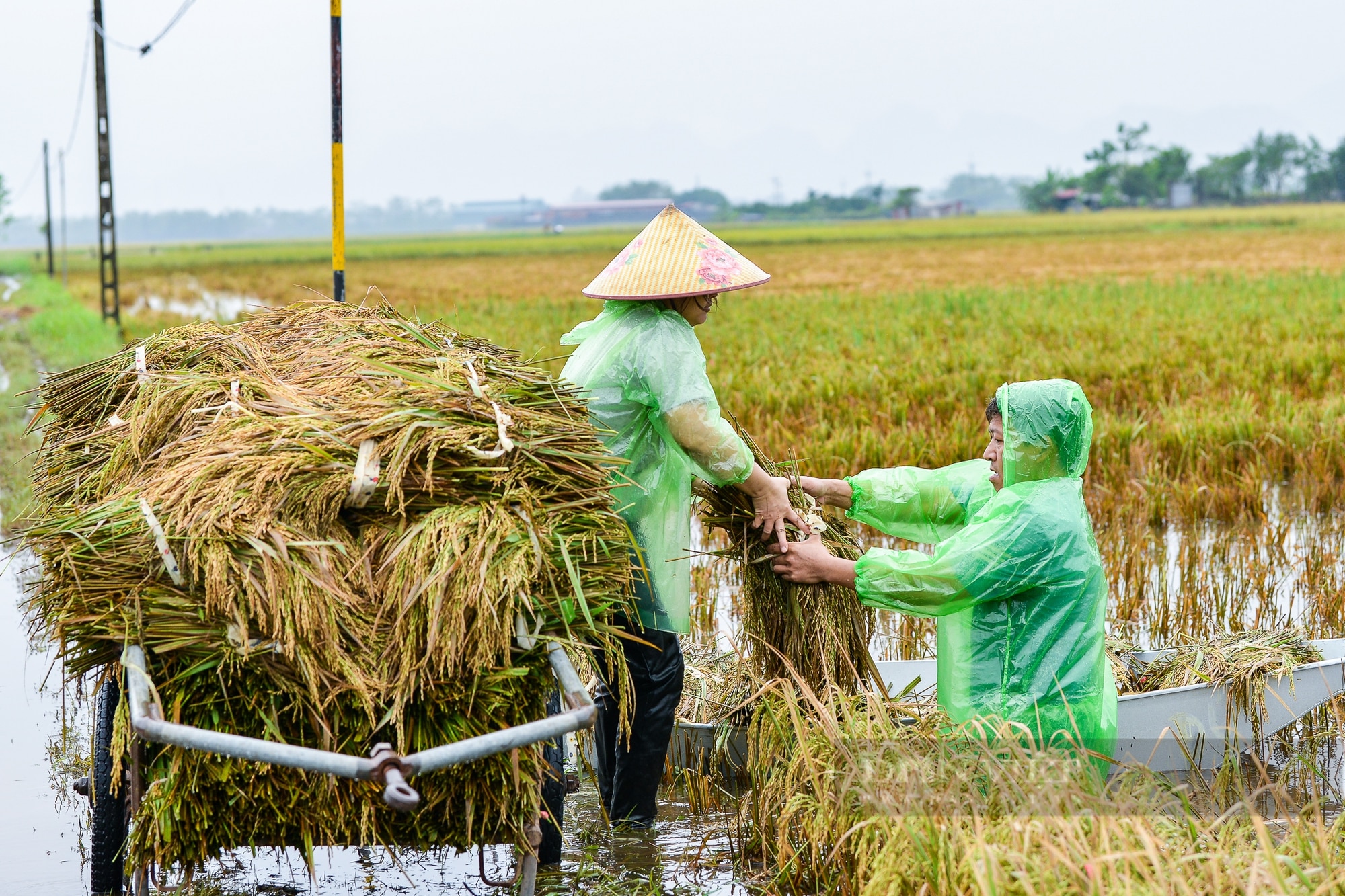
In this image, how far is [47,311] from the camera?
2252 cm

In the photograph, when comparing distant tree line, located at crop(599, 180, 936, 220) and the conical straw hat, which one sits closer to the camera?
the conical straw hat

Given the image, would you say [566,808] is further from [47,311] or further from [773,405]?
[47,311]

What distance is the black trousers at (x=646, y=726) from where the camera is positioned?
3316 mm

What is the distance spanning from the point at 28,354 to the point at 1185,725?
54.5 feet

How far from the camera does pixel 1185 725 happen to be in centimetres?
370

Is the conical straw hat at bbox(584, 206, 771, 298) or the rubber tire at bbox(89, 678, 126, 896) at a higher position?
the conical straw hat at bbox(584, 206, 771, 298)

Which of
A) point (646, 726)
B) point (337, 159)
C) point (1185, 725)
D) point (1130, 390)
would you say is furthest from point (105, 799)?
point (1130, 390)

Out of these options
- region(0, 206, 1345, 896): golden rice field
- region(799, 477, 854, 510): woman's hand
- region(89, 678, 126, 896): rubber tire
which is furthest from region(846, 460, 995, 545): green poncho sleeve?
region(89, 678, 126, 896): rubber tire

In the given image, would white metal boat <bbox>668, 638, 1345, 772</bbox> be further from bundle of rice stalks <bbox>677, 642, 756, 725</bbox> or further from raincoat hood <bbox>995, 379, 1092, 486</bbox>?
raincoat hood <bbox>995, 379, 1092, 486</bbox>

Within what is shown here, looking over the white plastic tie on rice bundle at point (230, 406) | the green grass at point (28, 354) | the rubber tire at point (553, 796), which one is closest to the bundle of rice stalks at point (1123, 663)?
the rubber tire at point (553, 796)

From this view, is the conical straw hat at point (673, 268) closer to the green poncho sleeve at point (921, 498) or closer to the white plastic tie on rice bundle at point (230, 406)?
the green poncho sleeve at point (921, 498)

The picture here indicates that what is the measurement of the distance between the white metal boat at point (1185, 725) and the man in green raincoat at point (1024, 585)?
1.67ft

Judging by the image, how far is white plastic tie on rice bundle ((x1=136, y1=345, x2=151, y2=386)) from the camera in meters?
3.12

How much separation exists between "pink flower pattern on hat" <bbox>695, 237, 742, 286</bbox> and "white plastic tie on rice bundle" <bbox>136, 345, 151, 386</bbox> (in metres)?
1.45
